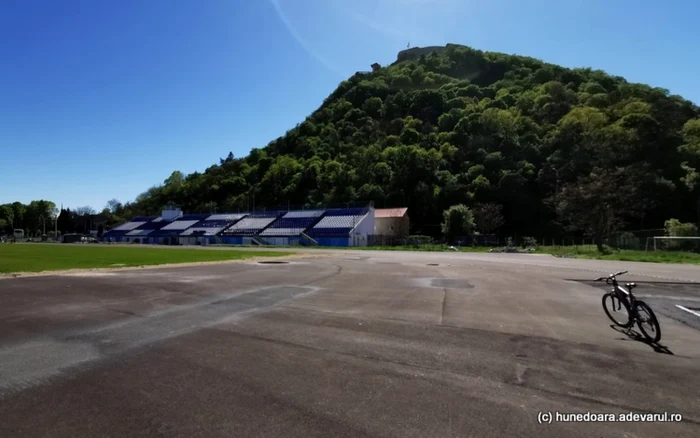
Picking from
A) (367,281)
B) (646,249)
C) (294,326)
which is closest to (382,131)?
(646,249)

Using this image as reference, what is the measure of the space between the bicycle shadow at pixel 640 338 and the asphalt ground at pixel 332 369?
59mm

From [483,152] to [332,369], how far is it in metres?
102

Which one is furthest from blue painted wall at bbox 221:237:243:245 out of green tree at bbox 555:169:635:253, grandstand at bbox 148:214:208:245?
green tree at bbox 555:169:635:253

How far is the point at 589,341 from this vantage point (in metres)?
7.66

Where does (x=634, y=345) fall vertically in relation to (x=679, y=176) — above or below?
below

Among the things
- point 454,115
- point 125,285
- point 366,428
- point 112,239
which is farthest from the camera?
point 454,115

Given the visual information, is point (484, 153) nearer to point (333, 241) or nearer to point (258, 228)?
point (333, 241)

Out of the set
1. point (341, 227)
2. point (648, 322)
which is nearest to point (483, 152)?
point (341, 227)

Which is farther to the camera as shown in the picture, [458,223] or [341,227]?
[341,227]

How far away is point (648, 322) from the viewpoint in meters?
8.16

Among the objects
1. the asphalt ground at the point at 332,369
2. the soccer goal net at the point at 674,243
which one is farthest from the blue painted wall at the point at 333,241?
the asphalt ground at the point at 332,369

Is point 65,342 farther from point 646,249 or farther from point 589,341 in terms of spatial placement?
point 646,249

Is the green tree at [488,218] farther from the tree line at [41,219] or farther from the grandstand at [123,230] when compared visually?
the tree line at [41,219]

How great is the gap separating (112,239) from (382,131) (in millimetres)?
83163
